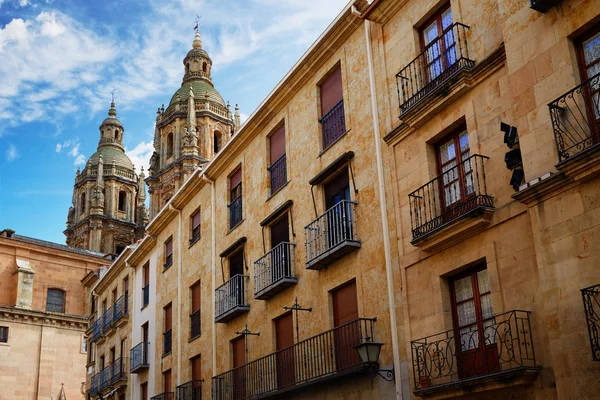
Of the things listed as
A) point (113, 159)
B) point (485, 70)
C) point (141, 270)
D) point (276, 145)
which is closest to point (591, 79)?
point (485, 70)

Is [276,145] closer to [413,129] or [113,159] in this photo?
[413,129]

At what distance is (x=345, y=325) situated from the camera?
599 inches

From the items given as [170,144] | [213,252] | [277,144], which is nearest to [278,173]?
[277,144]

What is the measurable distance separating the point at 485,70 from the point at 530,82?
1395 mm

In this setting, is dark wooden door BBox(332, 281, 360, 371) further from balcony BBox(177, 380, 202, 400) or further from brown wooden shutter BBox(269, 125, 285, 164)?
balcony BBox(177, 380, 202, 400)

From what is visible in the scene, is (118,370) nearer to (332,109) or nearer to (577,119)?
(332,109)

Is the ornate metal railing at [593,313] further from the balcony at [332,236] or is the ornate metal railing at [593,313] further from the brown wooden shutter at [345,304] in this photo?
the brown wooden shutter at [345,304]

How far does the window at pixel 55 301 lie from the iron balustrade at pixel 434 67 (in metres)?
40.1

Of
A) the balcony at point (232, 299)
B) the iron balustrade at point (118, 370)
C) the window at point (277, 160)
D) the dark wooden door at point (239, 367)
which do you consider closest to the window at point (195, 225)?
the balcony at point (232, 299)

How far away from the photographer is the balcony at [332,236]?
1589cm

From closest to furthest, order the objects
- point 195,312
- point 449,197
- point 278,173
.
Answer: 1. point 449,197
2. point 278,173
3. point 195,312

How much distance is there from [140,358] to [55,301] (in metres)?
24.1

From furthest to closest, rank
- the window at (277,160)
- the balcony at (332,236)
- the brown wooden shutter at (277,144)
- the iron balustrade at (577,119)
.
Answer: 1. the brown wooden shutter at (277,144)
2. the window at (277,160)
3. the balcony at (332,236)
4. the iron balustrade at (577,119)

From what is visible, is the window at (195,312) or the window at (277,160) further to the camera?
the window at (195,312)
